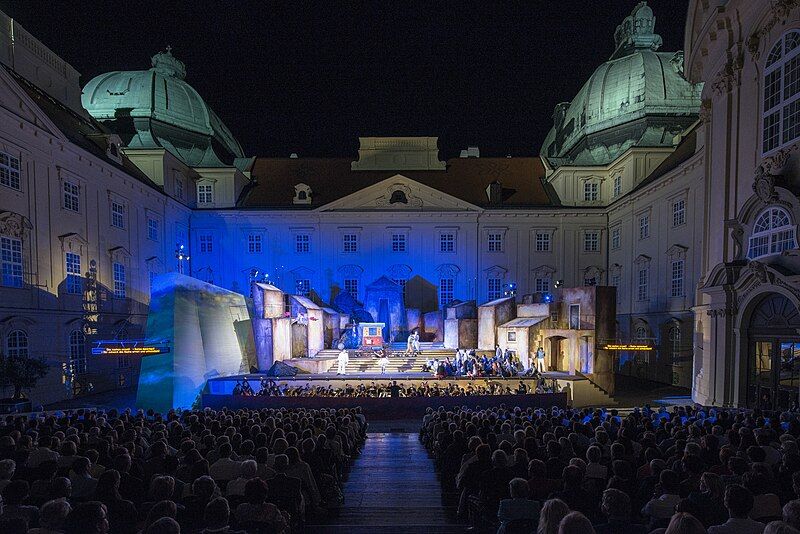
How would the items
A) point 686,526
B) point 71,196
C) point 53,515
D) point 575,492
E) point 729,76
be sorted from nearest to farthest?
point 686,526 < point 53,515 < point 575,492 < point 729,76 < point 71,196

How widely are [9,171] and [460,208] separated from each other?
31.6 meters

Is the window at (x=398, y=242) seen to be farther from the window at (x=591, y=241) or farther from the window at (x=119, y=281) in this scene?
the window at (x=119, y=281)

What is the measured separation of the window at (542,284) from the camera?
132 ft

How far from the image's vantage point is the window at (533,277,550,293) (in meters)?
40.3

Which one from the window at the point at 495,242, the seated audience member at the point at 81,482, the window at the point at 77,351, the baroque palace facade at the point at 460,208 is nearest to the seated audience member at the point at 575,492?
the seated audience member at the point at 81,482

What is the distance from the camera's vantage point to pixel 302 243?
4034 cm

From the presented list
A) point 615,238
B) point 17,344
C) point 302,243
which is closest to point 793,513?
point 17,344

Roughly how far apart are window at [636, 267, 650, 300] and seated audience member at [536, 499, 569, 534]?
3332 cm

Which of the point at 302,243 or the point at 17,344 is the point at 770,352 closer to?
the point at 17,344

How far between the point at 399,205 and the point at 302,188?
9.80 metres

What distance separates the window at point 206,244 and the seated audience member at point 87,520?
128 ft

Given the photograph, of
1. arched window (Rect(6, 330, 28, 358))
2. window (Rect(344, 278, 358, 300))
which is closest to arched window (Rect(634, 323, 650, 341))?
window (Rect(344, 278, 358, 300))

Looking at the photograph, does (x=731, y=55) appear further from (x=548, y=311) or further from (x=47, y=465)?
(x=47, y=465)

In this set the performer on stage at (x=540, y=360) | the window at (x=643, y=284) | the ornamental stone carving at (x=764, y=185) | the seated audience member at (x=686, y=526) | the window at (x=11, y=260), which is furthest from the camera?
the window at (x=643, y=284)
